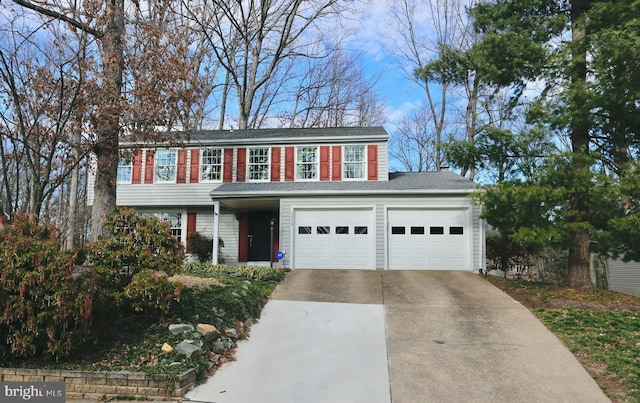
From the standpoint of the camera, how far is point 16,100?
6.09m

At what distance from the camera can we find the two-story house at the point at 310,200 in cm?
1323

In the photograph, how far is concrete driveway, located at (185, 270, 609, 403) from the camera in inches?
199

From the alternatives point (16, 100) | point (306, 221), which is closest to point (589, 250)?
point (306, 221)

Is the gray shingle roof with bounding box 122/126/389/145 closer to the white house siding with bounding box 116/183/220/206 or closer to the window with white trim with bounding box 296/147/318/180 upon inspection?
the window with white trim with bounding box 296/147/318/180

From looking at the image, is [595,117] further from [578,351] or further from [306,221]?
[306,221]

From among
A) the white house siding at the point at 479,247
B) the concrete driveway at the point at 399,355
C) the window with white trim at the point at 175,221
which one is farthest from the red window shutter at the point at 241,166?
the white house siding at the point at 479,247

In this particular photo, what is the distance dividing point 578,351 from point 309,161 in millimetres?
10955

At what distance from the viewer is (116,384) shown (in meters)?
4.91

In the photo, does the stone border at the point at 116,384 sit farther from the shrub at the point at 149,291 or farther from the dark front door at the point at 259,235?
the dark front door at the point at 259,235

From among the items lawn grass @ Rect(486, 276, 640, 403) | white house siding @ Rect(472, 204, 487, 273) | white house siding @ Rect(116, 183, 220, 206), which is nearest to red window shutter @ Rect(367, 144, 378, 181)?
white house siding @ Rect(472, 204, 487, 273)

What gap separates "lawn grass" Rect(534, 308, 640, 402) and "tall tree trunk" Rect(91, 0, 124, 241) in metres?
8.58

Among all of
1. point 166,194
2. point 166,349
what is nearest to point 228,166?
point 166,194

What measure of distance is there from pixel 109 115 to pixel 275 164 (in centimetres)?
827

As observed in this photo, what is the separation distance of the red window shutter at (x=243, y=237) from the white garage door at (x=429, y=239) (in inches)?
229
